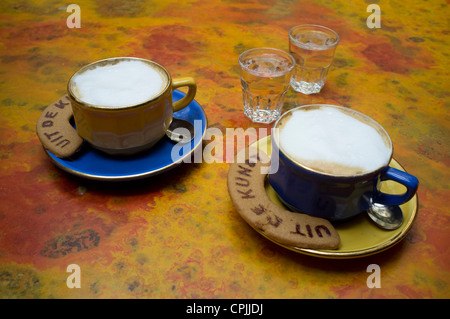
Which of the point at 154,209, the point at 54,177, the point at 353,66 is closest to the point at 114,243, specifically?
the point at 154,209

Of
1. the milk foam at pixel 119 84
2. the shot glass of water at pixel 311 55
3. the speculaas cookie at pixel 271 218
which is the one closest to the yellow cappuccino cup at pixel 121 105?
the milk foam at pixel 119 84

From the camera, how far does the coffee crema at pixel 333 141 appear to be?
0.49 metres

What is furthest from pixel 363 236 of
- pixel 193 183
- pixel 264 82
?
pixel 264 82

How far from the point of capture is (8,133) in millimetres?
722

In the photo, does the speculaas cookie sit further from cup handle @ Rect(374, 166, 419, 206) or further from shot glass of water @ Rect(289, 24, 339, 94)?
shot glass of water @ Rect(289, 24, 339, 94)

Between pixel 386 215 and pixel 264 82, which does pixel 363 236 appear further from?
pixel 264 82

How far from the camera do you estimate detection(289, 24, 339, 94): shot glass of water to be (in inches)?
33.0

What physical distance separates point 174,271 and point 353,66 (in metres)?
0.72

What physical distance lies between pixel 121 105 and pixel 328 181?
0.33m

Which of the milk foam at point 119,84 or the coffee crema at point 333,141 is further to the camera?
the milk foam at point 119,84

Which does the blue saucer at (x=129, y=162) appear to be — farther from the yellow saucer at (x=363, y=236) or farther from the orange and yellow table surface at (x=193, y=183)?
the yellow saucer at (x=363, y=236)

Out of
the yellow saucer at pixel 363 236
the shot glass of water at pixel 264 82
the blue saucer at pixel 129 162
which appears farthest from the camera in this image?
the shot glass of water at pixel 264 82

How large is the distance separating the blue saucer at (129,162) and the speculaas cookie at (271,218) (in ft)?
0.36

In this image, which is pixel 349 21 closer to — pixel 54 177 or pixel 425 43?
pixel 425 43
